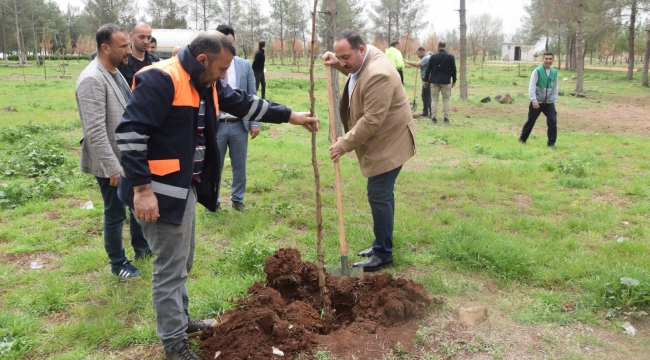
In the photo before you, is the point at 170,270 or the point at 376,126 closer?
the point at 170,270

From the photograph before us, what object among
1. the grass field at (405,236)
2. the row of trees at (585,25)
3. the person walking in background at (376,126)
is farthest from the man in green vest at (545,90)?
the row of trees at (585,25)

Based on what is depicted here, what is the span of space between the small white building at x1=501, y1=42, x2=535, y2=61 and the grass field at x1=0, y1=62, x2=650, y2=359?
6918cm

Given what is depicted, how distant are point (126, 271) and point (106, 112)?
1.45 metres

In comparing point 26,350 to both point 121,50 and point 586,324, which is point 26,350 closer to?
point 121,50

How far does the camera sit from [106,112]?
357cm

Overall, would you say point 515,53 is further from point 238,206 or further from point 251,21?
point 238,206

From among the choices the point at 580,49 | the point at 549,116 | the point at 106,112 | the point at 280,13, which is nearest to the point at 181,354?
the point at 106,112

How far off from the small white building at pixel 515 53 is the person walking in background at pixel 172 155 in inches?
2984

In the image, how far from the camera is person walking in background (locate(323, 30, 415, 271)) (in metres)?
3.84

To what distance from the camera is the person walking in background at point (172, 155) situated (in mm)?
2340

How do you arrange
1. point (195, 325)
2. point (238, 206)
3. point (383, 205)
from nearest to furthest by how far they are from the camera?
point (195, 325)
point (383, 205)
point (238, 206)

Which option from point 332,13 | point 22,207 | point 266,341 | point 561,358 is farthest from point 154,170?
point 332,13

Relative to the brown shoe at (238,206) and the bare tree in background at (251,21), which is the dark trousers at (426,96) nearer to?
the brown shoe at (238,206)

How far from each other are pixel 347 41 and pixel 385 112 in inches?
27.5
